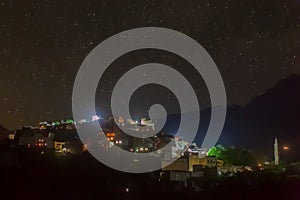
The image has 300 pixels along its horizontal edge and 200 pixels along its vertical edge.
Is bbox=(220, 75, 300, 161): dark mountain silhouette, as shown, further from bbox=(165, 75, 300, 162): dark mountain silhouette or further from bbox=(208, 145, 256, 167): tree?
bbox=(208, 145, 256, 167): tree

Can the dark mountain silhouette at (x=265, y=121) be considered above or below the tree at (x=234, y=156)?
above

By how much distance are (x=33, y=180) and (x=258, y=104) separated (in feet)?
203

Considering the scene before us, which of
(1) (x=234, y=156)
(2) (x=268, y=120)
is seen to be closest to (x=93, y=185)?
(1) (x=234, y=156)

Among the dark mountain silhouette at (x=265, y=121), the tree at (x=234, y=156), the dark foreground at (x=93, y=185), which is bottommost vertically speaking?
the dark foreground at (x=93, y=185)

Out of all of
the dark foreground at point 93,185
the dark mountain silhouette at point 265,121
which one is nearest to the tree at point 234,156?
the dark foreground at point 93,185

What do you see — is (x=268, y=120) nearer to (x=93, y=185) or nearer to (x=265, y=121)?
(x=265, y=121)

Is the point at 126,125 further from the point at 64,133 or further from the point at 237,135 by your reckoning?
the point at 237,135

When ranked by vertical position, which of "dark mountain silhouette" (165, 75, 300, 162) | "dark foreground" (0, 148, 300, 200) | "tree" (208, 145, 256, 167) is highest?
"dark mountain silhouette" (165, 75, 300, 162)

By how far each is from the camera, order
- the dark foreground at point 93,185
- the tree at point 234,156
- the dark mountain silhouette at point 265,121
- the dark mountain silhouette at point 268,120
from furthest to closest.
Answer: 1. the dark mountain silhouette at point 268,120
2. the dark mountain silhouette at point 265,121
3. the tree at point 234,156
4. the dark foreground at point 93,185

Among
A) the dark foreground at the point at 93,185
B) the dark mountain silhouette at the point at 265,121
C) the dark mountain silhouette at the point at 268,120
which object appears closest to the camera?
the dark foreground at the point at 93,185

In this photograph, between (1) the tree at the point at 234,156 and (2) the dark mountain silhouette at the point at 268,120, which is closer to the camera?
(1) the tree at the point at 234,156

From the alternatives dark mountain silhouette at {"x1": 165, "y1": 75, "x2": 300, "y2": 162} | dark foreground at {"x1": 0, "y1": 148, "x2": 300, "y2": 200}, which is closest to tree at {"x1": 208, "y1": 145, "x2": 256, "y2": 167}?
dark foreground at {"x1": 0, "y1": 148, "x2": 300, "y2": 200}

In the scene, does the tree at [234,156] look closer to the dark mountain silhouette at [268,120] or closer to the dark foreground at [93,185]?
the dark foreground at [93,185]

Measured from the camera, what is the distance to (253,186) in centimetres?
1421
